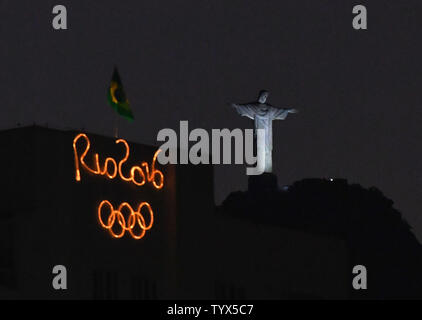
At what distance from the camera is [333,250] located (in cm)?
4372

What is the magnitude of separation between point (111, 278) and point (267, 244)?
656cm

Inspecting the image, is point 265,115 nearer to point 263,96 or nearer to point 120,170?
point 263,96

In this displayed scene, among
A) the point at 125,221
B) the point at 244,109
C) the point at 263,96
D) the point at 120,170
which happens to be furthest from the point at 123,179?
the point at 263,96

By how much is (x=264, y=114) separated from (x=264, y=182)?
696 cm

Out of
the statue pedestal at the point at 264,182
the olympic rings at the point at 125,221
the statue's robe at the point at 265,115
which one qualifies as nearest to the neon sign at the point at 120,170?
the olympic rings at the point at 125,221

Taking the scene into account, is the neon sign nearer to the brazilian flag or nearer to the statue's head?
the brazilian flag

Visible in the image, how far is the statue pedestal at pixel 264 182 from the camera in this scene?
2537 inches

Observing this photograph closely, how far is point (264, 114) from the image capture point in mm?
59375

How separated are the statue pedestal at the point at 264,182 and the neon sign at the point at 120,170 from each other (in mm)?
21253

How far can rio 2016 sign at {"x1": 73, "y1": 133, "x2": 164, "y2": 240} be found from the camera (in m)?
39.9
